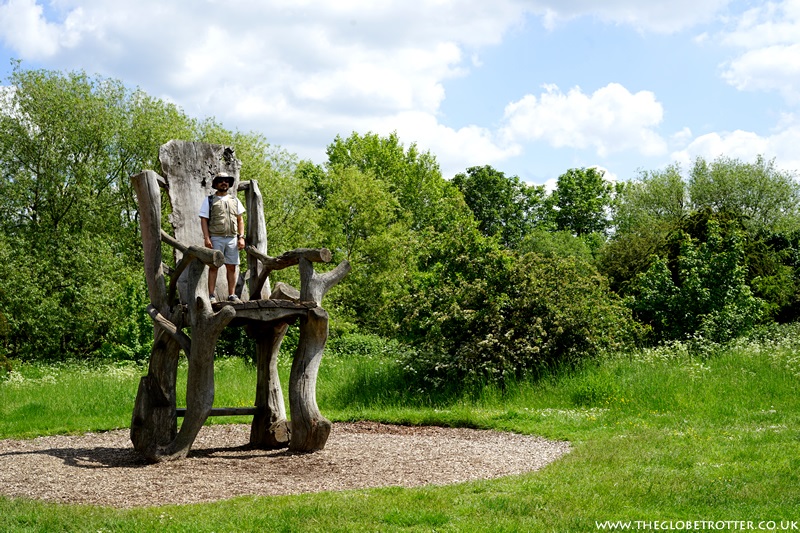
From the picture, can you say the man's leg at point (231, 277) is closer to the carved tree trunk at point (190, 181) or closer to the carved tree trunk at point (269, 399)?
the carved tree trunk at point (190, 181)

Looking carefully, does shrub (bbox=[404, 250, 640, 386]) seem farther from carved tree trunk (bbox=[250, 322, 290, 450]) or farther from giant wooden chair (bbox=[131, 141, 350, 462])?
giant wooden chair (bbox=[131, 141, 350, 462])

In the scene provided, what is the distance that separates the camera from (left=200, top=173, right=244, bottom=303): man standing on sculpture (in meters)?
9.27

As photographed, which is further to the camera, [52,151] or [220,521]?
[52,151]

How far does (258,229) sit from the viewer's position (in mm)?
9969

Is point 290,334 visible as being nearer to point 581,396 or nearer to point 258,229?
point 581,396

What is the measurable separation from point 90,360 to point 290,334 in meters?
6.69

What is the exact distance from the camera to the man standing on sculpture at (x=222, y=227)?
365 inches

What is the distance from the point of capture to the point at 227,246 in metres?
9.33

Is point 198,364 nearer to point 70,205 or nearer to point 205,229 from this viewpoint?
point 205,229

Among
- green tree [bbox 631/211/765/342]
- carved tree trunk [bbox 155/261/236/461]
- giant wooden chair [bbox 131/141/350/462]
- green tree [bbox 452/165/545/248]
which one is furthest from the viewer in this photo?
green tree [bbox 452/165/545/248]

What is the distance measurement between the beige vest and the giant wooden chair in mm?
377

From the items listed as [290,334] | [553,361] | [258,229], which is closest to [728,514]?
[258,229]

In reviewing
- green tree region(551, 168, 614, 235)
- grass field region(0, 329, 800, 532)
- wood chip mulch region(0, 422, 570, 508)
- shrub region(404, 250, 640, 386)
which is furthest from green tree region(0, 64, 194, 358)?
green tree region(551, 168, 614, 235)

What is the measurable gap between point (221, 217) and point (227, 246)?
0.32 m
